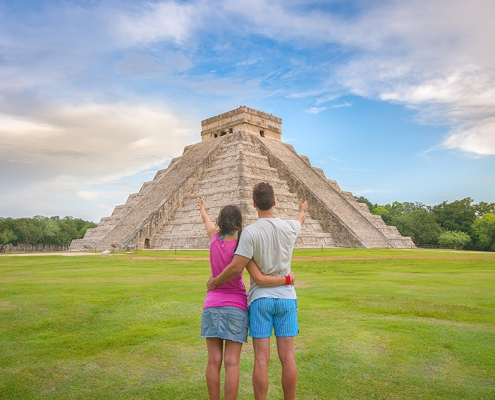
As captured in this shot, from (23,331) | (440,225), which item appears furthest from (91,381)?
(440,225)

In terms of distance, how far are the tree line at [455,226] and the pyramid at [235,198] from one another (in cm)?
1292

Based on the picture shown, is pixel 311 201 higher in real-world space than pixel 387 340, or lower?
higher

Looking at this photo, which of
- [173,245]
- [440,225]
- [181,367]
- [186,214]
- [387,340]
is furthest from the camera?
[440,225]

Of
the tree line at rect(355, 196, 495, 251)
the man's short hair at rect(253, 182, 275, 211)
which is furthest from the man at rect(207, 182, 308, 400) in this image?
the tree line at rect(355, 196, 495, 251)

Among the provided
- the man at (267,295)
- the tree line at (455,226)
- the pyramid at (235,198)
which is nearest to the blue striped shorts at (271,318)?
the man at (267,295)

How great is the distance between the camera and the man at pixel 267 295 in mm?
3723

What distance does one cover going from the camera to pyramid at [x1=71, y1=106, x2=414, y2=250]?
1186 inches

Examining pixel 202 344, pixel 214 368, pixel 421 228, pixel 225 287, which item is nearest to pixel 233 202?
pixel 202 344

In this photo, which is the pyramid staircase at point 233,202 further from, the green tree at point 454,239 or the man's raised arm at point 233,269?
the man's raised arm at point 233,269

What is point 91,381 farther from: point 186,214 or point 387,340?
point 186,214

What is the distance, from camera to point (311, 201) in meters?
34.2

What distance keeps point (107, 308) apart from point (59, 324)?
1.13 meters

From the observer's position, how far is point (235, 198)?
95.7 ft

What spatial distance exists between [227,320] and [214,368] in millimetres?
425
